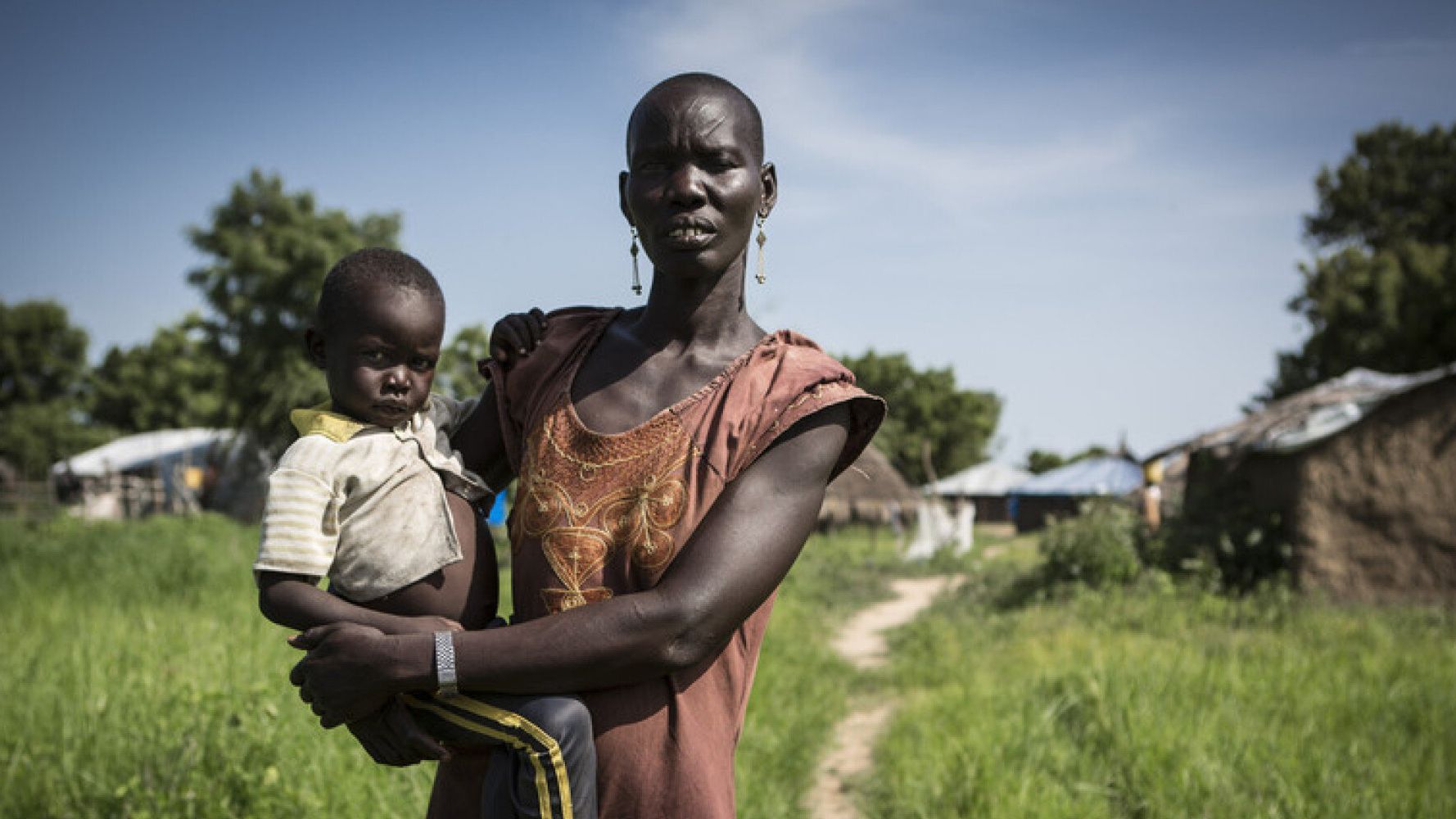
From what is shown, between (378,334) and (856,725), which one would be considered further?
(856,725)

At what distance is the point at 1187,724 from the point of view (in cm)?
517

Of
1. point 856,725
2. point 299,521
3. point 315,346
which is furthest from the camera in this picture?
point 856,725

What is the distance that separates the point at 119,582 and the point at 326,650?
8.51 m

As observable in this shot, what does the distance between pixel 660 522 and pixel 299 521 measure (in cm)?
52

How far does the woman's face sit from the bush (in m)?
10.0

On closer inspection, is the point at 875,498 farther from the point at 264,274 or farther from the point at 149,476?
the point at 149,476

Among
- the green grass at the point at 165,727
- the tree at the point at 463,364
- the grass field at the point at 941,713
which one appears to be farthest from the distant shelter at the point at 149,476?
the green grass at the point at 165,727

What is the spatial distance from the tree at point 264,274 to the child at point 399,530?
18.1m

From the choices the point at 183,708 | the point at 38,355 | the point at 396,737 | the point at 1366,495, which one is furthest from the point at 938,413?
the point at 396,737

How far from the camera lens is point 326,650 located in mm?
1474

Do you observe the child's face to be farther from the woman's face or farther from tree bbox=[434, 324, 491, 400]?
tree bbox=[434, 324, 491, 400]

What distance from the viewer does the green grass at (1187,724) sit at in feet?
14.8

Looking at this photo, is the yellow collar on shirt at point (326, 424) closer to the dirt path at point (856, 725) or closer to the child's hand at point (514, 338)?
the child's hand at point (514, 338)

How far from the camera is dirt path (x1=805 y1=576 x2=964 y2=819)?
18.4ft
